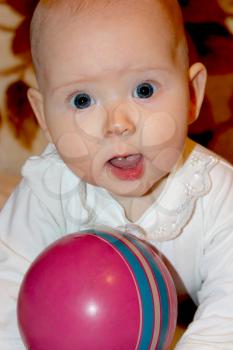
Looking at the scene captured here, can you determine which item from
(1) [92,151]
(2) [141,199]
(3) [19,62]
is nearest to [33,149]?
→ (3) [19,62]

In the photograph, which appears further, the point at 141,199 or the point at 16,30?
the point at 16,30

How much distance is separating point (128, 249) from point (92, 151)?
0.41ft

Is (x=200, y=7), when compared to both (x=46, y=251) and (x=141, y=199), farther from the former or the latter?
(x=46, y=251)

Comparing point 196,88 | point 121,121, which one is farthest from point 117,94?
point 196,88

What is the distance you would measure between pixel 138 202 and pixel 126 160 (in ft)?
0.49

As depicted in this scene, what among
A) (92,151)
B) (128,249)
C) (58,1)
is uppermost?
(58,1)

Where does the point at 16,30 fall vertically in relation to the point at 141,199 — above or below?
above

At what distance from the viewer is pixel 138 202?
990 millimetres

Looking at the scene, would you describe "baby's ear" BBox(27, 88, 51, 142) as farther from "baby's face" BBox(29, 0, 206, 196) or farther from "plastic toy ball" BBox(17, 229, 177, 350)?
"plastic toy ball" BBox(17, 229, 177, 350)

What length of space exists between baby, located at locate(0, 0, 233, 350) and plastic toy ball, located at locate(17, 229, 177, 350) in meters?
0.08

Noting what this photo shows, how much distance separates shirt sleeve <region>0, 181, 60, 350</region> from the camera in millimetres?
947

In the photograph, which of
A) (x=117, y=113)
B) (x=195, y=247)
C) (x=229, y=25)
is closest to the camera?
(x=117, y=113)

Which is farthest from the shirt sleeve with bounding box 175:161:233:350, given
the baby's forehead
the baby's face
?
the baby's forehead

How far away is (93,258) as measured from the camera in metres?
0.82
